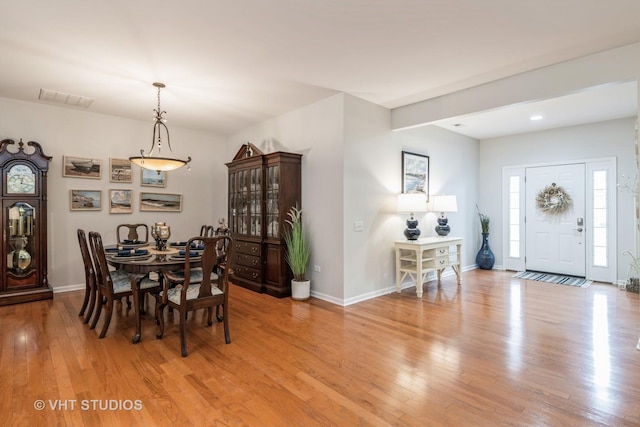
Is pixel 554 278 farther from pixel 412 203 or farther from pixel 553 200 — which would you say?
pixel 412 203

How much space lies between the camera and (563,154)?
246 inches

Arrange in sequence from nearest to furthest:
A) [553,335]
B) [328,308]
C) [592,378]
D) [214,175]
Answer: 1. [592,378]
2. [553,335]
3. [328,308]
4. [214,175]

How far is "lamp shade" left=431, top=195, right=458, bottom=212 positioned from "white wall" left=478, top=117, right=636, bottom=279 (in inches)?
80.3

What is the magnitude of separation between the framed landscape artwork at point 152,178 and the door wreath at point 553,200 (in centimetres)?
693

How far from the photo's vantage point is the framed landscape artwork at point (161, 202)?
5.88m

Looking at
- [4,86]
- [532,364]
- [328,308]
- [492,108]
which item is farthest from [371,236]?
[4,86]

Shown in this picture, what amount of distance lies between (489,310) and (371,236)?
68.1 inches

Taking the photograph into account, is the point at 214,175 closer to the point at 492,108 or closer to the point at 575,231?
the point at 492,108

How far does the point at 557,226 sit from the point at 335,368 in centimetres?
567

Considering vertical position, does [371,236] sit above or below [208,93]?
below

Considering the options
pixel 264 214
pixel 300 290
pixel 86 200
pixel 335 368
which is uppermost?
pixel 86 200

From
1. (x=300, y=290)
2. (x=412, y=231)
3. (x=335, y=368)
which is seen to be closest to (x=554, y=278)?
(x=412, y=231)

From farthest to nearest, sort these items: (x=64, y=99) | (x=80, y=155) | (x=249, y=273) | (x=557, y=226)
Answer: (x=557, y=226), (x=249, y=273), (x=80, y=155), (x=64, y=99)

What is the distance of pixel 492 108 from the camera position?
13.2 feet
